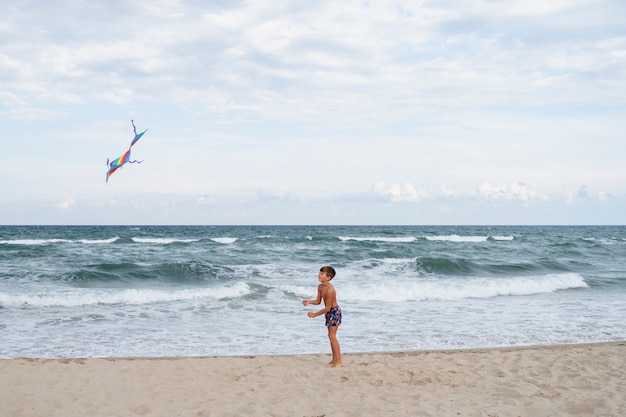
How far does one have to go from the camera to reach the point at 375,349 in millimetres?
9273

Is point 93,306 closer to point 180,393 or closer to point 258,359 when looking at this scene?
point 258,359

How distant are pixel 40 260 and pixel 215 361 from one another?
1851 cm

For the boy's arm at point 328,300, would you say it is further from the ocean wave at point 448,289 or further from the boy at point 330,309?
the ocean wave at point 448,289

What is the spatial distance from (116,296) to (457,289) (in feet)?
32.6

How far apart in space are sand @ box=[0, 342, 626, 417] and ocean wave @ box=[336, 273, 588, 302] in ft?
23.2

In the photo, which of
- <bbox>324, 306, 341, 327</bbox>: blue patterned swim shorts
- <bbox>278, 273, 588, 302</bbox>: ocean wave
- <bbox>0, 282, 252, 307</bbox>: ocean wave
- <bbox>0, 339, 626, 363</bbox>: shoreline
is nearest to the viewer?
<bbox>324, 306, 341, 327</bbox>: blue patterned swim shorts

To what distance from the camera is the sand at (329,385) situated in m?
5.78

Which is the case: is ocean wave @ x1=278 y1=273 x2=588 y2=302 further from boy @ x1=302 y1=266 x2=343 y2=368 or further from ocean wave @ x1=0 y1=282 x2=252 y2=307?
boy @ x1=302 y1=266 x2=343 y2=368

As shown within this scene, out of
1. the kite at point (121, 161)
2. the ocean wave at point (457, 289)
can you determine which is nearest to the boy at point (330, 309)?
the kite at point (121, 161)

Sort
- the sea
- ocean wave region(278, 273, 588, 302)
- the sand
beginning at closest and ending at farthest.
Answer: the sand, the sea, ocean wave region(278, 273, 588, 302)

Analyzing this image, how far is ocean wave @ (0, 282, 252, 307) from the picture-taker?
44.5ft

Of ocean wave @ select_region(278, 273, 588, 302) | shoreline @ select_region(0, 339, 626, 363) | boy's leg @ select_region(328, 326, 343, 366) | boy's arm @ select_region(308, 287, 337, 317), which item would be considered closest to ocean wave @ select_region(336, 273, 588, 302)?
ocean wave @ select_region(278, 273, 588, 302)

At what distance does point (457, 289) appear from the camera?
668 inches

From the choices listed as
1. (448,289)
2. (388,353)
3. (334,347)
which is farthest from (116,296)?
(448,289)
